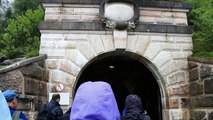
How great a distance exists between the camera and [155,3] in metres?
7.56

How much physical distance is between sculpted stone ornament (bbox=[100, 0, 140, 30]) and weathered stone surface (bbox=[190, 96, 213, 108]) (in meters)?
2.37

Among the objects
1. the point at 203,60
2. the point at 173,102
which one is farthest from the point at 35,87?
the point at 203,60

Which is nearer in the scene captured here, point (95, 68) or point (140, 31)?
point (140, 31)

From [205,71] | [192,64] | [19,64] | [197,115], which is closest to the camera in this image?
[19,64]

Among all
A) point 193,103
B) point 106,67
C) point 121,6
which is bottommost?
point 193,103

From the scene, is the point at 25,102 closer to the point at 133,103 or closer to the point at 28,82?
the point at 28,82

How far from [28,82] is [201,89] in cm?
391

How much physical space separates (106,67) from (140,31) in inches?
145

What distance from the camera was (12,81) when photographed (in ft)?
18.8

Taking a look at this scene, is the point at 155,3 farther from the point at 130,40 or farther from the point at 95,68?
the point at 95,68

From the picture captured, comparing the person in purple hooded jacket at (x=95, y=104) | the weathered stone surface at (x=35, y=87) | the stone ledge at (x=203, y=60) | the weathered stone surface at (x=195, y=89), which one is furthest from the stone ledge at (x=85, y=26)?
the person in purple hooded jacket at (x=95, y=104)

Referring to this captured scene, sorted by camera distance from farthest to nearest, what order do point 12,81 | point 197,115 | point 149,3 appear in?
point 149,3, point 197,115, point 12,81

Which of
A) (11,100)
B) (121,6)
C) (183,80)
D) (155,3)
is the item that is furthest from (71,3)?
(11,100)

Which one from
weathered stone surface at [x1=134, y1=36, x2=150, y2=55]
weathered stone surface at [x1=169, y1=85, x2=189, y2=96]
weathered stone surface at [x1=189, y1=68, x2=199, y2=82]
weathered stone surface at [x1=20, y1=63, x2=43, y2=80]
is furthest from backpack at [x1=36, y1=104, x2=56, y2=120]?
weathered stone surface at [x1=189, y1=68, x2=199, y2=82]
